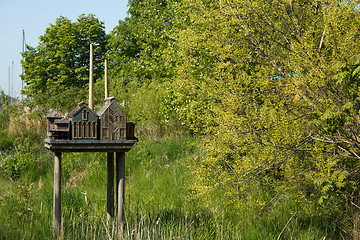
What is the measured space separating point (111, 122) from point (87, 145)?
37cm

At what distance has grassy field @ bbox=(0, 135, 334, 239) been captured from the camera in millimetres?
4883

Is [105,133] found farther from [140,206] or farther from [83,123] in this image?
[140,206]

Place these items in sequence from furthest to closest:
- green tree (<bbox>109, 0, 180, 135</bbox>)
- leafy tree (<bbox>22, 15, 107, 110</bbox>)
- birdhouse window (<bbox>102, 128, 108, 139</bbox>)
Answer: leafy tree (<bbox>22, 15, 107, 110</bbox>) → green tree (<bbox>109, 0, 180, 135</bbox>) → birdhouse window (<bbox>102, 128, 108, 139</bbox>)

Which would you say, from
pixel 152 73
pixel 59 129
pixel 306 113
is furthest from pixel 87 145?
pixel 152 73

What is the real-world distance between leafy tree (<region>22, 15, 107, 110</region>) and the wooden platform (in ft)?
81.9

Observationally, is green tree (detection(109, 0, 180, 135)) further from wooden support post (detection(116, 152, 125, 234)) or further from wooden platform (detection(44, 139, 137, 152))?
wooden platform (detection(44, 139, 137, 152))

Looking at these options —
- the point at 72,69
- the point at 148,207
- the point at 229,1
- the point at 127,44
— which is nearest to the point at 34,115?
the point at 148,207

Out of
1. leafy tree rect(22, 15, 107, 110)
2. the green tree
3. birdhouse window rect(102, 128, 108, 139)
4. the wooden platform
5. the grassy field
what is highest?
leafy tree rect(22, 15, 107, 110)

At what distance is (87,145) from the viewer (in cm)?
447

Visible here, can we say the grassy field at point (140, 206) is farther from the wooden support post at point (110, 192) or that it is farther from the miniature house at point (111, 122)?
the miniature house at point (111, 122)

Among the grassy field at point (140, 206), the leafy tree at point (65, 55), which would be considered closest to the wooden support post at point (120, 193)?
the grassy field at point (140, 206)

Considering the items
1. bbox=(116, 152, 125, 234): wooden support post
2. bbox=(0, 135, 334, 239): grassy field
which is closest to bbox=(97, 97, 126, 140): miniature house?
bbox=(116, 152, 125, 234): wooden support post

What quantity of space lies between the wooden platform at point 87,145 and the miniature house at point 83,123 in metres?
0.06

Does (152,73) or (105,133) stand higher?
(152,73)
